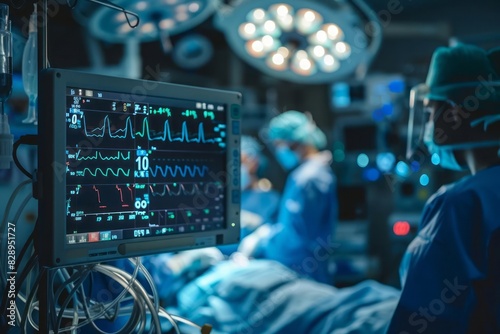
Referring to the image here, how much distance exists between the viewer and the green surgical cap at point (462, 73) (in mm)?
1675

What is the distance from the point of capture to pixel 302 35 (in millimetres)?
2561

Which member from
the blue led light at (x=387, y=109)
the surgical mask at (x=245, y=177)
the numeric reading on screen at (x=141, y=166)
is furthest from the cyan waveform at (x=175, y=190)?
the blue led light at (x=387, y=109)

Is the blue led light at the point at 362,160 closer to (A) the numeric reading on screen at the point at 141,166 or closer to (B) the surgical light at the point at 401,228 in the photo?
(B) the surgical light at the point at 401,228

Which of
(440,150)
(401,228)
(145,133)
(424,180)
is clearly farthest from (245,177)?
(145,133)

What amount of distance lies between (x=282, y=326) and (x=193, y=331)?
1.18 ft

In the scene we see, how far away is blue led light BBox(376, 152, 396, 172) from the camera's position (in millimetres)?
4930

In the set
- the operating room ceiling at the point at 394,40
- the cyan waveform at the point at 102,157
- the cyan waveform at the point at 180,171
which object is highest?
the operating room ceiling at the point at 394,40

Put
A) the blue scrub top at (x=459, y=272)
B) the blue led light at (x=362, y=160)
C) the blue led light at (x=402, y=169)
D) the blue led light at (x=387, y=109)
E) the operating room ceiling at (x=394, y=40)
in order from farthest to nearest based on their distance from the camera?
the blue led light at (x=362, y=160) → the blue led light at (x=387, y=109) → the blue led light at (x=402, y=169) → the operating room ceiling at (x=394, y=40) → the blue scrub top at (x=459, y=272)

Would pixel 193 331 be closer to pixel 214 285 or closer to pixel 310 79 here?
pixel 214 285

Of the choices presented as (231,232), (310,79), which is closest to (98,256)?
(231,232)

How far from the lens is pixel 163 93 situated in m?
1.30

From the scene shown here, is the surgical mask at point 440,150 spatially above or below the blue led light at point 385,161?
above

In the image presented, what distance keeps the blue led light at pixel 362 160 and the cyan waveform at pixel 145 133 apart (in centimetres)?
389

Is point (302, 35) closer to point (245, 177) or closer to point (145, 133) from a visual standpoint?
point (145, 133)
